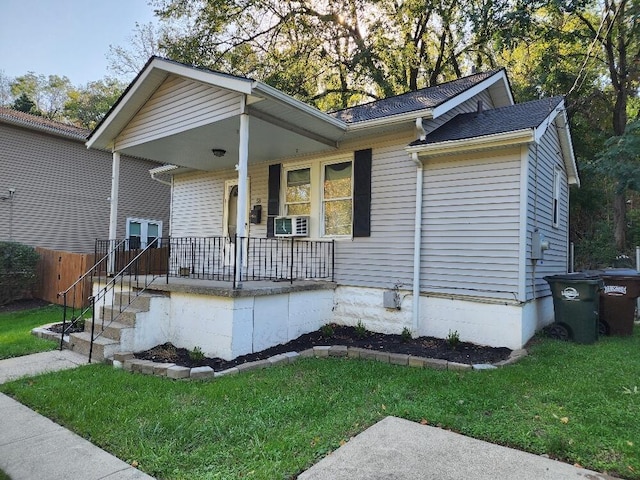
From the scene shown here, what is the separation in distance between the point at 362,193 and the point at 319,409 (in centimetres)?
413

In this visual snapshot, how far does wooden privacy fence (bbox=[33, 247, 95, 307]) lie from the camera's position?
9.79m

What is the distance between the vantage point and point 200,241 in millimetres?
9578

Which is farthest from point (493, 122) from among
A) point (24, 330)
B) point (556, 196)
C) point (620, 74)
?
point (620, 74)

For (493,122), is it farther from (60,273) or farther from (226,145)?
(60,273)

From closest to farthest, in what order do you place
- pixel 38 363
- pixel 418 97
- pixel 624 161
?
pixel 38 363 < pixel 418 97 < pixel 624 161

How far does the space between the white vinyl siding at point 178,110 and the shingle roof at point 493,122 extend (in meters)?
2.99

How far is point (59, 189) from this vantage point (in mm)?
12672

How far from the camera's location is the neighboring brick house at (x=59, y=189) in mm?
11586

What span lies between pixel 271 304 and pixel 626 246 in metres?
14.2

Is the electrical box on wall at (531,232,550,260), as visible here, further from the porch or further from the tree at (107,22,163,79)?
the tree at (107,22,163,79)

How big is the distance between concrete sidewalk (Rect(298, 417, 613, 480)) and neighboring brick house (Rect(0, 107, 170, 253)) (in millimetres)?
12698

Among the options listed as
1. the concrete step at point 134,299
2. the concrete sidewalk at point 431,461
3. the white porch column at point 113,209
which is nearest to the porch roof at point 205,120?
the white porch column at point 113,209

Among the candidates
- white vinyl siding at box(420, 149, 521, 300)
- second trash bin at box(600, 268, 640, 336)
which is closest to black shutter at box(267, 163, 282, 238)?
white vinyl siding at box(420, 149, 521, 300)

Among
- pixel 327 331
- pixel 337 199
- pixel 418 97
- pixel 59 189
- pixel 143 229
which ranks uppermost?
pixel 418 97
